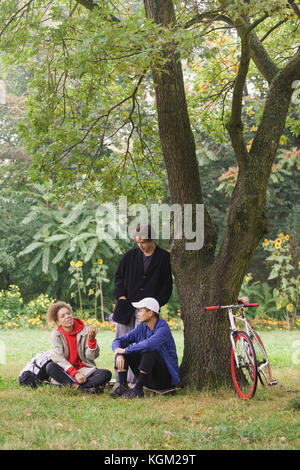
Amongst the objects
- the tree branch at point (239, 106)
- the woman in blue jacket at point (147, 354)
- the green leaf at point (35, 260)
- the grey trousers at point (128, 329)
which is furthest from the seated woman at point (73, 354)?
the green leaf at point (35, 260)

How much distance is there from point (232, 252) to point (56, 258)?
24.3ft

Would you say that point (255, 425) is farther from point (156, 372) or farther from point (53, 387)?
point (53, 387)

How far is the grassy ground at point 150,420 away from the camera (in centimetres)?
425

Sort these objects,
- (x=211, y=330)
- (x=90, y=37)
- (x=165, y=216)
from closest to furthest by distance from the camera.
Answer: (x=90, y=37) < (x=211, y=330) < (x=165, y=216)

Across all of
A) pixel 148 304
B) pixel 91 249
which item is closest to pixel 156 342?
pixel 148 304

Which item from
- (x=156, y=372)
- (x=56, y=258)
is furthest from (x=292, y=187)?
(x=156, y=372)

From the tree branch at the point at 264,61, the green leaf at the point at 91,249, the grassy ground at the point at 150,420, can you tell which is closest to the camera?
the grassy ground at the point at 150,420

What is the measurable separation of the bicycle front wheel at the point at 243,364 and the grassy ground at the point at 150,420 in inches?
5.2

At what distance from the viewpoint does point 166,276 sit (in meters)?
6.54

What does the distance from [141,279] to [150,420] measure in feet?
6.49

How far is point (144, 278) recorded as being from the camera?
6484 millimetres

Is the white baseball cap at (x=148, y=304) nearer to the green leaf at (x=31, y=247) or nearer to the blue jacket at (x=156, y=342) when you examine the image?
the blue jacket at (x=156, y=342)

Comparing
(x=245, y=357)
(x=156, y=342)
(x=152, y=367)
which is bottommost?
(x=152, y=367)

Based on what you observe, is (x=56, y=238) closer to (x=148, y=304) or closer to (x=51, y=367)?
(x=51, y=367)
